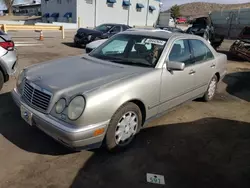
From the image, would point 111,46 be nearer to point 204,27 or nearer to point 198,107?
point 198,107

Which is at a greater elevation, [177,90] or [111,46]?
[111,46]

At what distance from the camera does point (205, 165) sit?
10.5 ft

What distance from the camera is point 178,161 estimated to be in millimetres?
3258

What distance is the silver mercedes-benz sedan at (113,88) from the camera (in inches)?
109

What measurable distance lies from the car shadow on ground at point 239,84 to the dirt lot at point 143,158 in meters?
2.08

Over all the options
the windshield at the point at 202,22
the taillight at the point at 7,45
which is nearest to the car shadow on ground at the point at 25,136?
the taillight at the point at 7,45

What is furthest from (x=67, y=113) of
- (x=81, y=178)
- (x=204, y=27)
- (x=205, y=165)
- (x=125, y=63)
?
(x=204, y=27)

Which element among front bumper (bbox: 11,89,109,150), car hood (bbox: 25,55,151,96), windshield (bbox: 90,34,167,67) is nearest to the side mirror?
windshield (bbox: 90,34,167,67)

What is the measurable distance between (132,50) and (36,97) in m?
1.79

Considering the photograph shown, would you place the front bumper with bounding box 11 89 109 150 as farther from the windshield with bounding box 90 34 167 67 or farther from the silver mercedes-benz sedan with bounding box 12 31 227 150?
the windshield with bounding box 90 34 167 67

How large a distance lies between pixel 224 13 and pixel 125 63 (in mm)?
14487

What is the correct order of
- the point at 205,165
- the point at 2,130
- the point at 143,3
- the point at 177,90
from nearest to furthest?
the point at 205,165 < the point at 2,130 < the point at 177,90 < the point at 143,3

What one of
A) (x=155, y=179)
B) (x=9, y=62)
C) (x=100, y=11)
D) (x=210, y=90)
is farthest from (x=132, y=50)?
(x=100, y=11)

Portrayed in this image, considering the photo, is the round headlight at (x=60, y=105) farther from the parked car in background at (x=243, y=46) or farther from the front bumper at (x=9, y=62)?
the parked car in background at (x=243, y=46)
